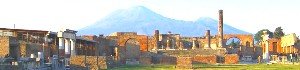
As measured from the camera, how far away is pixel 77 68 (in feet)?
120

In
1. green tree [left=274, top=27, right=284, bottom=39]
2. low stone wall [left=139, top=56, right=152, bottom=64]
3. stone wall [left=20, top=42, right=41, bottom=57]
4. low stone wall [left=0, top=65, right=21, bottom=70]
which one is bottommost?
low stone wall [left=139, top=56, right=152, bottom=64]

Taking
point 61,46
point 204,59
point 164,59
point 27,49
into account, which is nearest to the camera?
point 61,46

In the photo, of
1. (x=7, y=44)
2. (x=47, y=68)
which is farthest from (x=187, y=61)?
(x=47, y=68)

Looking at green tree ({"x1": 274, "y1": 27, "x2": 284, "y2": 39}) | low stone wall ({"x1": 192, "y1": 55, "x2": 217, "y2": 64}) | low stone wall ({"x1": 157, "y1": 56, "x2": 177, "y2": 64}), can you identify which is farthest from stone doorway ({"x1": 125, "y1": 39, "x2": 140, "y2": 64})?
green tree ({"x1": 274, "y1": 27, "x2": 284, "y2": 39})

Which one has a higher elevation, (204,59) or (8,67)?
(8,67)

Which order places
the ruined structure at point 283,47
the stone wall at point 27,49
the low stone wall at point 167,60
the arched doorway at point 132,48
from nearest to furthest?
1. the stone wall at point 27,49
2. the low stone wall at point 167,60
3. the ruined structure at point 283,47
4. the arched doorway at point 132,48

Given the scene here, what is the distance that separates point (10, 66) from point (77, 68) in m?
12.5

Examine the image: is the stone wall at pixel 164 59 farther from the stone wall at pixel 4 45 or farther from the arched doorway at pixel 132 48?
the stone wall at pixel 4 45

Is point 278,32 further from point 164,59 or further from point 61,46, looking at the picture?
point 61,46

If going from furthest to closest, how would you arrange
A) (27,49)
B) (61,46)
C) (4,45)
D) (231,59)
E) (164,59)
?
(231,59)
(164,59)
(27,49)
(61,46)
(4,45)

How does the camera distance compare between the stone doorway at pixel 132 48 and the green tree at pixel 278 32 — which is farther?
the green tree at pixel 278 32

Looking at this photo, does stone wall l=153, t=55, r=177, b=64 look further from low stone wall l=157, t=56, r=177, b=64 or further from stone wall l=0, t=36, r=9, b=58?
stone wall l=0, t=36, r=9, b=58

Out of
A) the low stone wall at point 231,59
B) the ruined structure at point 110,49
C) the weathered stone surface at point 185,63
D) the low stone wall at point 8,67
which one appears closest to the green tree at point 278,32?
the ruined structure at point 110,49

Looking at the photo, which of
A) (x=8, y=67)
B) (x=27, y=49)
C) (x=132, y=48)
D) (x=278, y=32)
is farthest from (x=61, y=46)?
(x=278, y=32)
